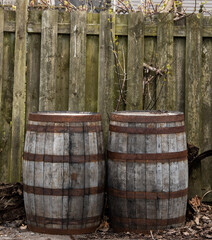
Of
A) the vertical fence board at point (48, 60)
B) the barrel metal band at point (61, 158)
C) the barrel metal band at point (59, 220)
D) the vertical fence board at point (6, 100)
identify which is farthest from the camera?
the vertical fence board at point (6, 100)

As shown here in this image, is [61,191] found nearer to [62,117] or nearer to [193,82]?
[62,117]

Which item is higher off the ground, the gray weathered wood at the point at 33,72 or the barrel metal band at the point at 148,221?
the gray weathered wood at the point at 33,72

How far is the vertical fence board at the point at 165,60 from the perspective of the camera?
483cm

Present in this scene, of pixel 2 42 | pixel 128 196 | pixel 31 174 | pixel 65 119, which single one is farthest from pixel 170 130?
pixel 2 42

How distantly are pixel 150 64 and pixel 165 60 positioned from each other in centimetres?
18

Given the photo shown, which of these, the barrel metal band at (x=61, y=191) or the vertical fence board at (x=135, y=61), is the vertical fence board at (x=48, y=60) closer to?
the vertical fence board at (x=135, y=61)

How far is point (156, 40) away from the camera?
4898 mm

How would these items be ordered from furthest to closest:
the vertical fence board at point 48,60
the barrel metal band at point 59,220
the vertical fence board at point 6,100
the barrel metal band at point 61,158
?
the vertical fence board at point 6,100, the vertical fence board at point 48,60, the barrel metal band at point 59,220, the barrel metal band at point 61,158

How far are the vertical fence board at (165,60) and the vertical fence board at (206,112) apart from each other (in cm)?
38

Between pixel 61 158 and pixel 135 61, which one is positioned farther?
pixel 135 61

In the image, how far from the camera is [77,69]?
484 centimetres

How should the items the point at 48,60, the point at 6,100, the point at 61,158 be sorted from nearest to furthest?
the point at 61,158
the point at 48,60
the point at 6,100

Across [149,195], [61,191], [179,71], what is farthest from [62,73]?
[149,195]

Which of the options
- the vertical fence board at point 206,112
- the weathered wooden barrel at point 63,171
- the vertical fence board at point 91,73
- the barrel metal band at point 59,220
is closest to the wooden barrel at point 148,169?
the weathered wooden barrel at point 63,171
